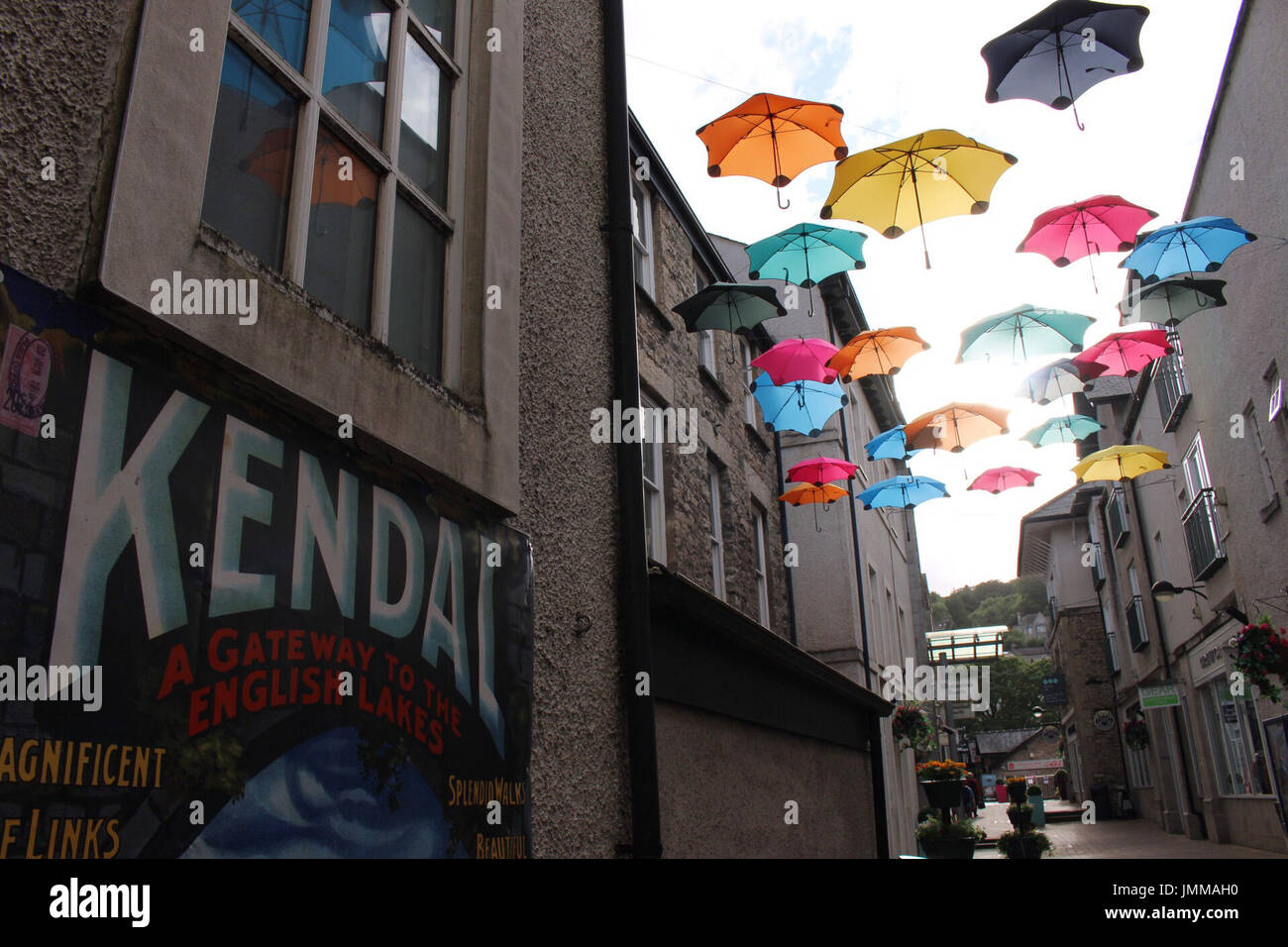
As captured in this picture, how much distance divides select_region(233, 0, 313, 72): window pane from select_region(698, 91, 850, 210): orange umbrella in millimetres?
6030

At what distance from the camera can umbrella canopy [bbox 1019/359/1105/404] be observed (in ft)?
42.8

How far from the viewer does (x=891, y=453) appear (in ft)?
45.9

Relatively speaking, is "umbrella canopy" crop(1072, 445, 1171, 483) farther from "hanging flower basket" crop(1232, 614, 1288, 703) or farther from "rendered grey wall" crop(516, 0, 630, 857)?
"rendered grey wall" crop(516, 0, 630, 857)

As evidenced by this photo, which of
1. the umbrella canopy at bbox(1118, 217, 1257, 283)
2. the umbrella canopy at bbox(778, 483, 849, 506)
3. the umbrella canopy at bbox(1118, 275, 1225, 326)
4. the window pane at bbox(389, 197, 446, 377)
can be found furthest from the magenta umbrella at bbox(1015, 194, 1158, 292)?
the window pane at bbox(389, 197, 446, 377)

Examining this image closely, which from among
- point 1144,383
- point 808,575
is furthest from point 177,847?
point 1144,383

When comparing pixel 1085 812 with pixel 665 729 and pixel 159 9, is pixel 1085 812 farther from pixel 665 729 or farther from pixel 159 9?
pixel 159 9

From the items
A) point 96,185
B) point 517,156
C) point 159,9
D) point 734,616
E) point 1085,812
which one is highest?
point 517,156

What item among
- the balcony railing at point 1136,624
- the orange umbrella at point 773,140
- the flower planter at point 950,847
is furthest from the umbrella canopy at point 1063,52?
the balcony railing at point 1136,624

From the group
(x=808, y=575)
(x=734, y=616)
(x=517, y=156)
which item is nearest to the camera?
(x=517, y=156)

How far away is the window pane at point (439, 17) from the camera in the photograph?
474cm

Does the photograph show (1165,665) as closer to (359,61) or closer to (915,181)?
(915,181)

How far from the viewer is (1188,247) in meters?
10.5

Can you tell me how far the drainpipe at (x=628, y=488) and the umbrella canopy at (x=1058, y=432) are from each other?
9570 mm
